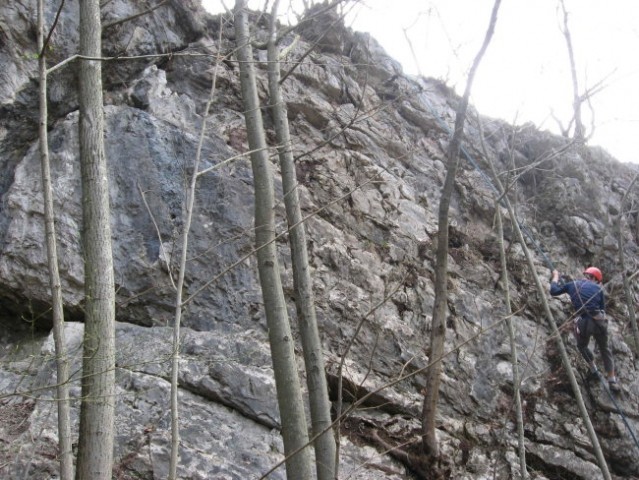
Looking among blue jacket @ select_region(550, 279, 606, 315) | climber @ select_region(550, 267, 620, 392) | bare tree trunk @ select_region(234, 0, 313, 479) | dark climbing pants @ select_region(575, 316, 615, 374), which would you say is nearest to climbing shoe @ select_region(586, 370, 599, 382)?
climber @ select_region(550, 267, 620, 392)

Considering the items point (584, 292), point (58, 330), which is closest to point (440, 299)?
point (584, 292)

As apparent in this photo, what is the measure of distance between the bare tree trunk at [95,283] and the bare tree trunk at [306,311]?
1162 mm

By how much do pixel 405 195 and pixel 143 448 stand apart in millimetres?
5344

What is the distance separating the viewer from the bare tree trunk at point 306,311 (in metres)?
3.91

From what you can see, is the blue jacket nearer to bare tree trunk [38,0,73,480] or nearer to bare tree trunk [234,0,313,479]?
bare tree trunk [234,0,313,479]

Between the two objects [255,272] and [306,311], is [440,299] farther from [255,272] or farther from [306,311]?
[255,272]

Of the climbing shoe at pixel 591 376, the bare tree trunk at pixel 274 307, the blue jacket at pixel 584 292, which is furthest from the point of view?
the climbing shoe at pixel 591 376

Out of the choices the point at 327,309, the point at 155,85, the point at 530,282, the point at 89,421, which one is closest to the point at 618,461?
the point at 530,282

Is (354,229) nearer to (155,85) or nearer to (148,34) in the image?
(155,85)

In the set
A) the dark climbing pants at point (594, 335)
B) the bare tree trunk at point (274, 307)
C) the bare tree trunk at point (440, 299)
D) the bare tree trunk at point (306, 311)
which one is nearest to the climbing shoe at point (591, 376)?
the dark climbing pants at point (594, 335)

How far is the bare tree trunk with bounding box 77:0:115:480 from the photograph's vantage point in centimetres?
303

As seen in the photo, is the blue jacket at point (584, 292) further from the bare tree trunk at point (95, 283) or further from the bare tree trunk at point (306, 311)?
the bare tree trunk at point (95, 283)

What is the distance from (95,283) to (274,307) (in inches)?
52.7

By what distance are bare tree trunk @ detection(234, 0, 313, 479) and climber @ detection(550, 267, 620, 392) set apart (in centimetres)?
471
